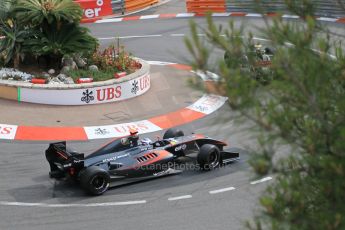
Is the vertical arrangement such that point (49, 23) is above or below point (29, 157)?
above

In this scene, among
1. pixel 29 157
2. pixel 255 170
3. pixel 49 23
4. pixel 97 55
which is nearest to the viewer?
pixel 255 170

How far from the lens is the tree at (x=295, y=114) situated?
4.51 m

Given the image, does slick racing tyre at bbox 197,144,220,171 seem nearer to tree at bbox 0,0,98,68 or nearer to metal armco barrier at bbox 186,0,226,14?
tree at bbox 0,0,98,68

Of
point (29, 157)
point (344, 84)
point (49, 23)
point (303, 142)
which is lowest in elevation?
point (29, 157)

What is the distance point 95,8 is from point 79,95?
13391 millimetres

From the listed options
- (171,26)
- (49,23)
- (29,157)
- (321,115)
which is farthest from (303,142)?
A: (171,26)

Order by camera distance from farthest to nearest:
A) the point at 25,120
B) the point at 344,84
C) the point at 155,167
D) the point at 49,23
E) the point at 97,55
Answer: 1. the point at 97,55
2. the point at 49,23
3. the point at 25,120
4. the point at 155,167
5. the point at 344,84

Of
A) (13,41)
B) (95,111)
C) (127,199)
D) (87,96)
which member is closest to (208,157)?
(127,199)

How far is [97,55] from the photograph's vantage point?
20.2 m

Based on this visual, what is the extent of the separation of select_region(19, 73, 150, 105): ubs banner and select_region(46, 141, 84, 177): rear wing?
573cm

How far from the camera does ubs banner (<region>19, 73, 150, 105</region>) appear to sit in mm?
18109

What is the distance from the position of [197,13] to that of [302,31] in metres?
27.0

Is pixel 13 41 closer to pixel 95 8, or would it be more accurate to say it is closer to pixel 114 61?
pixel 114 61

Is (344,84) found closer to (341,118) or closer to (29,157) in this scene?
(341,118)
